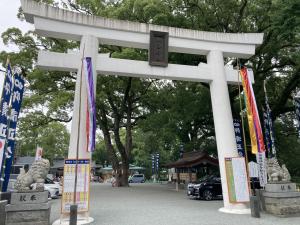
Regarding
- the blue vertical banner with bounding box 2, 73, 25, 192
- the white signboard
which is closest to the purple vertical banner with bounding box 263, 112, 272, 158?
the white signboard

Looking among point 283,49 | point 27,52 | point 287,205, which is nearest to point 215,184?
point 287,205

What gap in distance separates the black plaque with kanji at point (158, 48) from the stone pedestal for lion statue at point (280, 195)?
234 inches

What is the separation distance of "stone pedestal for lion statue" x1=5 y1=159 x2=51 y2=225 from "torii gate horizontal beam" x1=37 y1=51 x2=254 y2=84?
13.1ft

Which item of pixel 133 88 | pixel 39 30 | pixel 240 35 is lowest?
pixel 39 30

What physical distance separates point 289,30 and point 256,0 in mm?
5560

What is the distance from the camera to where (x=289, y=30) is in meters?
12.4

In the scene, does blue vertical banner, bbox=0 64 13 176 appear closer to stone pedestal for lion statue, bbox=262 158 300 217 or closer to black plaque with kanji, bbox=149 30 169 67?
black plaque with kanji, bbox=149 30 169 67

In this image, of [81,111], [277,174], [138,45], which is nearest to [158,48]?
[138,45]

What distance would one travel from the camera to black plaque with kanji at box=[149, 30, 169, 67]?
11250 mm

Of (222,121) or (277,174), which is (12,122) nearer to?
(222,121)

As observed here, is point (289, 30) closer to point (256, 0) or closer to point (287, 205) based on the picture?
point (256, 0)

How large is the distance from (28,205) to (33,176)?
93cm

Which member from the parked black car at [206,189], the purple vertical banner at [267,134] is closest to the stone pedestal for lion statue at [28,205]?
the parked black car at [206,189]

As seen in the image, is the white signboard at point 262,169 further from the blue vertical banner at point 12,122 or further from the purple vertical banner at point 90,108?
the blue vertical banner at point 12,122
